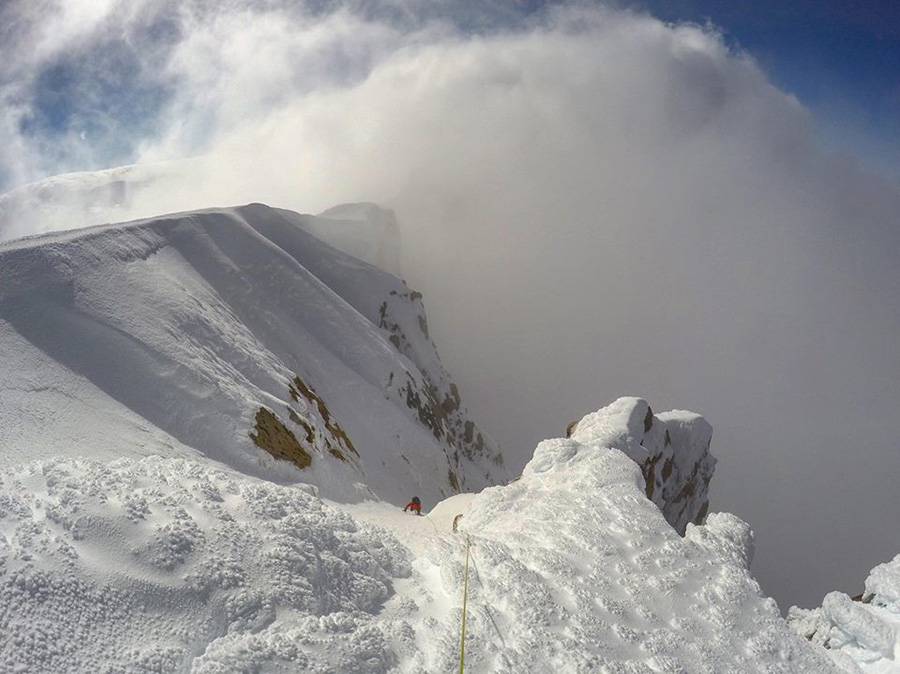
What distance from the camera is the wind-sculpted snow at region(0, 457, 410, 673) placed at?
8523 mm

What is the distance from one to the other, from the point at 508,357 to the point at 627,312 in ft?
141

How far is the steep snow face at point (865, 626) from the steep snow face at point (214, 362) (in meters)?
15.8

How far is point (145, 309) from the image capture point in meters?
A: 23.6

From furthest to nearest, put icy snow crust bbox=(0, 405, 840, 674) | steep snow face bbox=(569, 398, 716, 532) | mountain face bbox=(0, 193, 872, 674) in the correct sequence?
1. steep snow face bbox=(569, 398, 716, 532)
2. mountain face bbox=(0, 193, 872, 674)
3. icy snow crust bbox=(0, 405, 840, 674)

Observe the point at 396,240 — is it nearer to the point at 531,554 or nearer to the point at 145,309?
the point at 145,309

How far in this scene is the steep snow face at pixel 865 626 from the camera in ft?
40.3

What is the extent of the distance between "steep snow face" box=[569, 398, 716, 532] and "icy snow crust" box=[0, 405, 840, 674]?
6768mm

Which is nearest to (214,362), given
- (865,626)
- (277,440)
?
(277,440)

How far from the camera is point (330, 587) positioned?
11.4 m

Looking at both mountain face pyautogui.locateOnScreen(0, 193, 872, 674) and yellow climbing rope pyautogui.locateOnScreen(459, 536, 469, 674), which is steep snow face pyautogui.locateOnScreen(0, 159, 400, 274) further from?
yellow climbing rope pyautogui.locateOnScreen(459, 536, 469, 674)

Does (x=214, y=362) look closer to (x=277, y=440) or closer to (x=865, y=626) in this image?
(x=277, y=440)

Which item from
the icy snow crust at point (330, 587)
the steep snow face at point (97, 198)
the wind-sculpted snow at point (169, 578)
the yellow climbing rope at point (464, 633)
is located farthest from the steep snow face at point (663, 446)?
the steep snow face at point (97, 198)

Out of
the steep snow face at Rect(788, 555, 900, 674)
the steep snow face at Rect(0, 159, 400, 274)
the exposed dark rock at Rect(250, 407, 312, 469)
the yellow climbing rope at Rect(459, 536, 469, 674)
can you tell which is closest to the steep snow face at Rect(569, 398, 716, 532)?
the steep snow face at Rect(788, 555, 900, 674)

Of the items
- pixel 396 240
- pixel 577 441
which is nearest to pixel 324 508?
pixel 577 441
